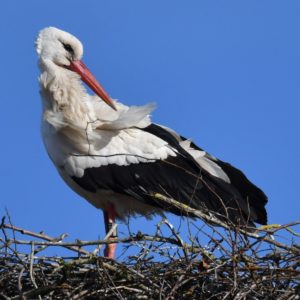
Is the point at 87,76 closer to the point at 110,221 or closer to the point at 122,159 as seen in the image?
the point at 122,159

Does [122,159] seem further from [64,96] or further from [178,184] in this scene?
[64,96]

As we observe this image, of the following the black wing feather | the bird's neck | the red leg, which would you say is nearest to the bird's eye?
the bird's neck

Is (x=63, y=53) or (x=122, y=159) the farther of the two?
(x=63, y=53)

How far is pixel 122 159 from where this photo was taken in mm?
8125

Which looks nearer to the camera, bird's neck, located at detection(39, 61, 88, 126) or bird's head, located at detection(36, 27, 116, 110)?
bird's neck, located at detection(39, 61, 88, 126)

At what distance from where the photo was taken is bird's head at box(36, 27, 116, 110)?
8.39 m

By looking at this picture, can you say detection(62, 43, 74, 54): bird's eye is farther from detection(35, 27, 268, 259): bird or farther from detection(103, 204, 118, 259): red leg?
detection(103, 204, 118, 259): red leg

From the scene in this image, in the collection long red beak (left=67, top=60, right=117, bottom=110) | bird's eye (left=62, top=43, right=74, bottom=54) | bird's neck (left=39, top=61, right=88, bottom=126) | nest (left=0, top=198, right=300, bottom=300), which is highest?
bird's eye (left=62, top=43, right=74, bottom=54)

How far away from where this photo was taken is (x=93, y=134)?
7996mm

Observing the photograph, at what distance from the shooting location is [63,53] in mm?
8430

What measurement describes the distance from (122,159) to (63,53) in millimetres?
908

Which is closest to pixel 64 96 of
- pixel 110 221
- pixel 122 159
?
pixel 122 159

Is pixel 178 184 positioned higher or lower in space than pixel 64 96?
lower

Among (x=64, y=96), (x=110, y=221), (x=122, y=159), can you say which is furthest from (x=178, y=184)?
(x=64, y=96)
